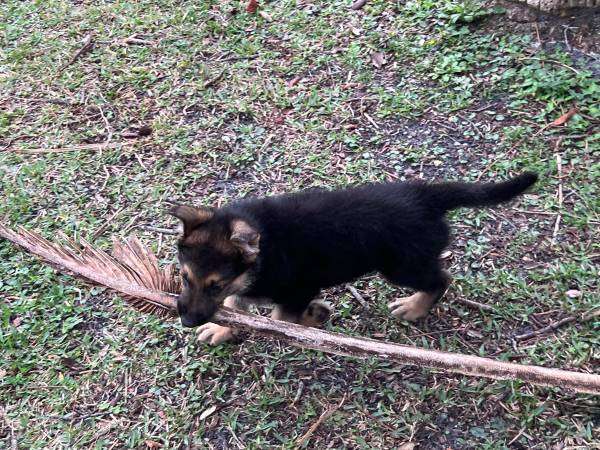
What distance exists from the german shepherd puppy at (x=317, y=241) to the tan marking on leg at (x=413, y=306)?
103 mm

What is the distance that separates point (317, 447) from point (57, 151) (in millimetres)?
3336

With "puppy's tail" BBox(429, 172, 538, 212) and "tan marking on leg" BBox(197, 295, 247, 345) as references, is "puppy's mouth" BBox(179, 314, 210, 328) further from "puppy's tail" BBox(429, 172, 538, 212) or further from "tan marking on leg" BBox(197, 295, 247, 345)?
"puppy's tail" BBox(429, 172, 538, 212)

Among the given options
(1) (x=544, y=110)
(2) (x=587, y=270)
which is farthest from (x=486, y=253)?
(1) (x=544, y=110)

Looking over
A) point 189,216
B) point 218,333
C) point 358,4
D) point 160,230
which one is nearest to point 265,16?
point 358,4

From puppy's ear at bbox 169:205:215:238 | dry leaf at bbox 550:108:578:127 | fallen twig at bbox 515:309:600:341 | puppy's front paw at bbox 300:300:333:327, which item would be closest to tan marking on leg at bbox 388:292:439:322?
puppy's front paw at bbox 300:300:333:327

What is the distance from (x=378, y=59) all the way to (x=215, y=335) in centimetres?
291

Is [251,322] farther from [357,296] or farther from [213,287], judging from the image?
[357,296]

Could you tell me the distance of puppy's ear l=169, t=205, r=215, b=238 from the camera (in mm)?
3264

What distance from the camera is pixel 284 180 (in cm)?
469

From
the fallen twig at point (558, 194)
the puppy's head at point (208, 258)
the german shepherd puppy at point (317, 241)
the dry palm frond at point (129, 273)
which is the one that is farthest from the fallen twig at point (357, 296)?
the fallen twig at point (558, 194)

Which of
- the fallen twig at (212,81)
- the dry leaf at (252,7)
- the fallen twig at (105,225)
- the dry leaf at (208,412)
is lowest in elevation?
the dry leaf at (208,412)

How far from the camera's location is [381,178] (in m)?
4.59

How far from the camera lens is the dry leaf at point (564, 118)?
4633 mm

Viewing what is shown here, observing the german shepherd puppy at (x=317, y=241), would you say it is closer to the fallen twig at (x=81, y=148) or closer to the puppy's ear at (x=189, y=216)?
the puppy's ear at (x=189, y=216)
